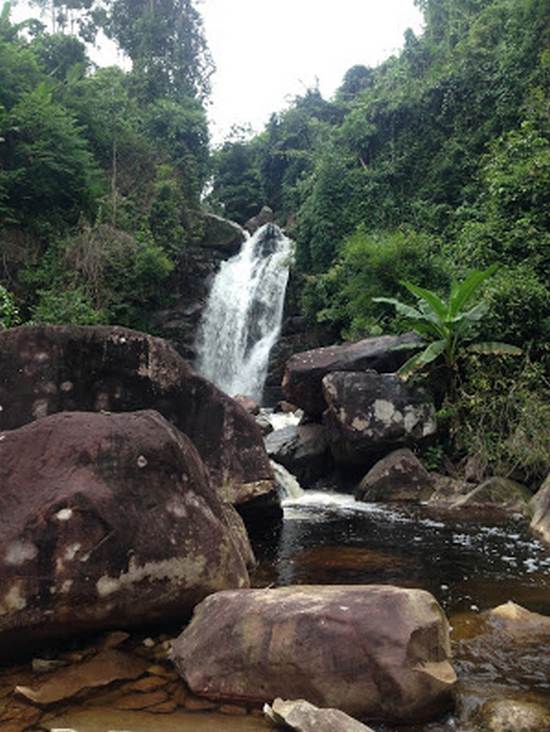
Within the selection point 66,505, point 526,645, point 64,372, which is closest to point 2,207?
point 64,372

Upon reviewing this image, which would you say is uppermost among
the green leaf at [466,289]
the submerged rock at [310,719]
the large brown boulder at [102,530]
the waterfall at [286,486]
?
the green leaf at [466,289]

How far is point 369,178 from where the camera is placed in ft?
73.7

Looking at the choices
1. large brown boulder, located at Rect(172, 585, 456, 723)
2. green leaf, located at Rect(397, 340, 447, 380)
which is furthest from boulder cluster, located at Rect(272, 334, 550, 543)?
large brown boulder, located at Rect(172, 585, 456, 723)

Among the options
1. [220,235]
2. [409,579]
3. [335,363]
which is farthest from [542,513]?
[220,235]

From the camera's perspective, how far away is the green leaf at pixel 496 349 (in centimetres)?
1071

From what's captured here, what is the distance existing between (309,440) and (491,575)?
6.26m

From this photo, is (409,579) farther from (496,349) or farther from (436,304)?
(436,304)

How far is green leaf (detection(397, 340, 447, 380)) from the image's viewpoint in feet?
35.4

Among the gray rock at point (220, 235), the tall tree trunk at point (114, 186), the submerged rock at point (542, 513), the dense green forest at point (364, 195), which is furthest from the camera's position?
the gray rock at point (220, 235)

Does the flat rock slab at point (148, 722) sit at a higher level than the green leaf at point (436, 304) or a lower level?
lower

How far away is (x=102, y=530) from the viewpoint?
13.3ft

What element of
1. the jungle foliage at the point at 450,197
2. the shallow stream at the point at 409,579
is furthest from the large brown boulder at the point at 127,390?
the jungle foliage at the point at 450,197

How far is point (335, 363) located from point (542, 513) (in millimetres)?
5377

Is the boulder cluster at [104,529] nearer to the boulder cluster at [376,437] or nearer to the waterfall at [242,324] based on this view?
the boulder cluster at [376,437]
